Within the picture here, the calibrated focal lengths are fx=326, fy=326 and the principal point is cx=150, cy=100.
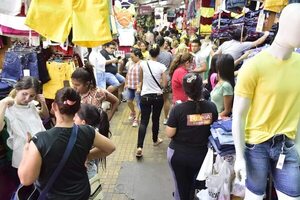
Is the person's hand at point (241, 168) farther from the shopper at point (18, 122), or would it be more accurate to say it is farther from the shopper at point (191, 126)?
the shopper at point (18, 122)

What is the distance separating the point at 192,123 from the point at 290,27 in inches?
58.0

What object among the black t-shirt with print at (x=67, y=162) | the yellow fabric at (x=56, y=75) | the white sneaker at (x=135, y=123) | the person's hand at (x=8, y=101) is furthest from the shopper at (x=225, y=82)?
the white sneaker at (x=135, y=123)

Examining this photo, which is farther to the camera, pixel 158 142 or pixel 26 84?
pixel 158 142

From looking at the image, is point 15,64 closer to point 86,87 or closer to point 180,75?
point 86,87

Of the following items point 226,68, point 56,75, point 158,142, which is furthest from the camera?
point 158,142

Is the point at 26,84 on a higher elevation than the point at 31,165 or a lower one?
higher

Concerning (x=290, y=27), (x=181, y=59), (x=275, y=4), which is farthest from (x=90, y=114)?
(x=181, y=59)

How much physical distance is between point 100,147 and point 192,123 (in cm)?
109

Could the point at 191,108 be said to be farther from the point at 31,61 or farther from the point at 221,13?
the point at 221,13

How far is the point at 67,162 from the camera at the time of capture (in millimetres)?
2193

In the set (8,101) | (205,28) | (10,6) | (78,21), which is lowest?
(8,101)

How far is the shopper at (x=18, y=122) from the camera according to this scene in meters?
2.85

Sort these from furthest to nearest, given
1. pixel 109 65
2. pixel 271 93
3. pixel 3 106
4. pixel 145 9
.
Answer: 1. pixel 145 9
2. pixel 109 65
3. pixel 3 106
4. pixel 271 93

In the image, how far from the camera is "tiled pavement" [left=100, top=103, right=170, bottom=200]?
176 inches
